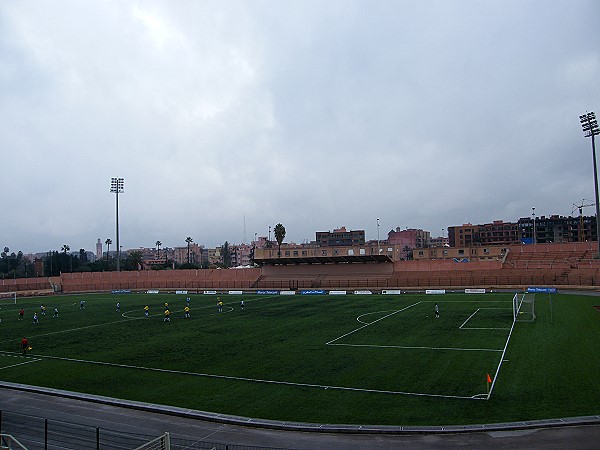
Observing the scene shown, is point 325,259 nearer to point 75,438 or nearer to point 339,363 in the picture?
point 339,363

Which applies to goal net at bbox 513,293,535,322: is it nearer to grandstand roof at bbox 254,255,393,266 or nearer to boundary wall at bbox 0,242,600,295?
boundary wall at bbox 0,242,600,295

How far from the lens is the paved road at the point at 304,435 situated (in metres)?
13.7

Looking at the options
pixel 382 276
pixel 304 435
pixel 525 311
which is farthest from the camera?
pixel 382 276

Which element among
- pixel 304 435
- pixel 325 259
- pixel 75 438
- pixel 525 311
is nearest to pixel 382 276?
pixel 325 259

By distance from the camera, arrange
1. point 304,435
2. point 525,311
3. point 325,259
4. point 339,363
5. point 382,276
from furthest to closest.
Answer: point 325,259 → point 382,276 → point 525,311 → point 339,363 → point 304,435

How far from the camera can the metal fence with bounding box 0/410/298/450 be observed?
1408 cm

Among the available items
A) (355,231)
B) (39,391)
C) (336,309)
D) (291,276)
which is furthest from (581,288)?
(355,231)

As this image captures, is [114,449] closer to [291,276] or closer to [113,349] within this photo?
[113,349]

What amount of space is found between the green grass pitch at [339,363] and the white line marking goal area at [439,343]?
0.08 metres

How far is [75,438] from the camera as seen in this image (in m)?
15.0

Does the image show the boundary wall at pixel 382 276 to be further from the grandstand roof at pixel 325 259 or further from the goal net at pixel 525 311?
the goal net at pixel 525 311

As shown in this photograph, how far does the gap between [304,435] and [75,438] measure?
717 centimetres

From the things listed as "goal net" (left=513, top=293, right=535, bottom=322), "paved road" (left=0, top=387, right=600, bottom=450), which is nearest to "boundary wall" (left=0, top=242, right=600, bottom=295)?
"goal net" (left=513, top=293, right=535, bottom=322)

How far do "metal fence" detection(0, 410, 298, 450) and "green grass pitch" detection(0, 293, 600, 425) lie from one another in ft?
10.2
